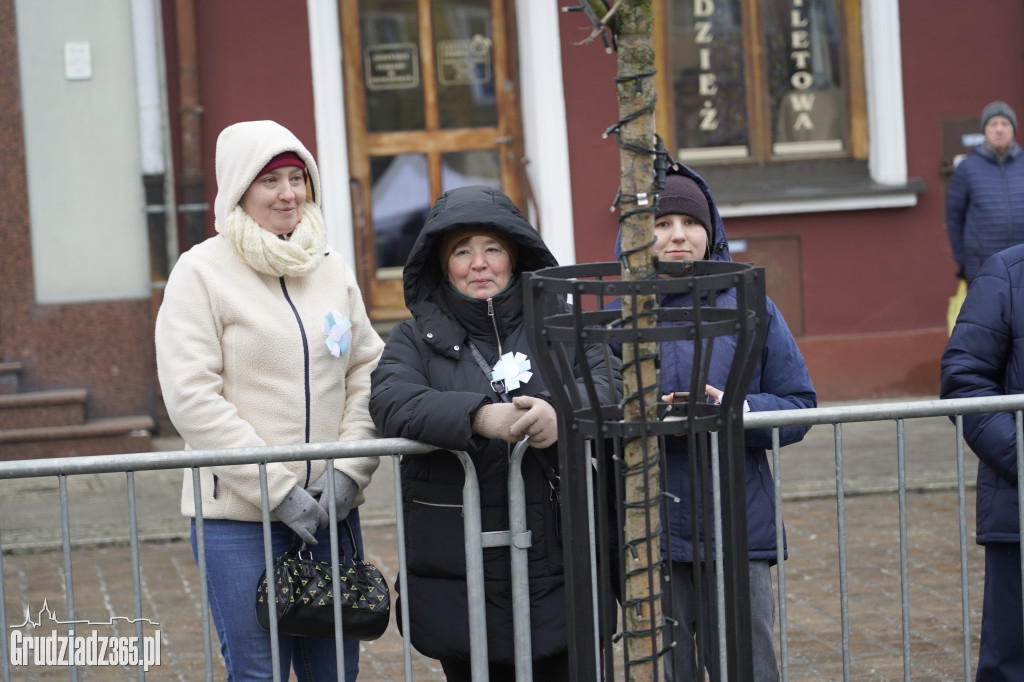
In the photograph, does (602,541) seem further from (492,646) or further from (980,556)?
(980,556)


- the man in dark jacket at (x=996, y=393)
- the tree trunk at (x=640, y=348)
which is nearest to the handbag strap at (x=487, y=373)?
the tree trunk at (x=640, y=348)

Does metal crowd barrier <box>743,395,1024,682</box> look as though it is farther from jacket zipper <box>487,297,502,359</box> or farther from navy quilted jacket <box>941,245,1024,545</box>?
jacket zipper <box>487,297,502,359</box>

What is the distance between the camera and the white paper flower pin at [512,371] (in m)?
3.32

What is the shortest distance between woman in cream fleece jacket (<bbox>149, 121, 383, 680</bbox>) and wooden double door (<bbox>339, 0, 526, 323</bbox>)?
6517 millimetres

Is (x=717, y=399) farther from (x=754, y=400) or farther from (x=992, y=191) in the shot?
(x=992, y=191)

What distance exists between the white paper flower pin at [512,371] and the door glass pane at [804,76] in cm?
742

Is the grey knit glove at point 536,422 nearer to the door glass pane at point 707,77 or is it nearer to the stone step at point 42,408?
the stone step at point 42,408

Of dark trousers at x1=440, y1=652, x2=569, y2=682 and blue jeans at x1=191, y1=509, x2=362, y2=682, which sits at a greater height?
blue jeans at x1=191, y1=509, x2=362, y2=682

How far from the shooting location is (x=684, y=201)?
11.7 ft

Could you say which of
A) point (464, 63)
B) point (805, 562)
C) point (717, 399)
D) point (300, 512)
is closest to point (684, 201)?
point (717, 399)

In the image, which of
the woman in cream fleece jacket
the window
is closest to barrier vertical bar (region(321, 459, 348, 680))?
the woman in cream fleece jacket

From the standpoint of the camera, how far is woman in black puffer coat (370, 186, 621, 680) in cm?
326

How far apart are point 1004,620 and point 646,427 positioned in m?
1.63

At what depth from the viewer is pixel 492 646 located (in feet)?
11.0
